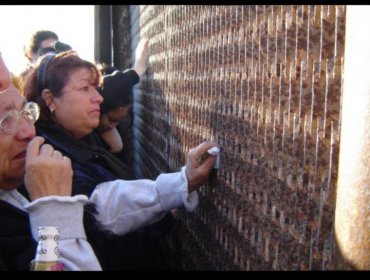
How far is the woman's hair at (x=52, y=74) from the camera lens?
2.66m

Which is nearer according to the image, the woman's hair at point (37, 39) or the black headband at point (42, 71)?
the black headband at point (42, 71)

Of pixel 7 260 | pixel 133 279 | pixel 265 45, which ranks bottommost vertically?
pixel 133 279

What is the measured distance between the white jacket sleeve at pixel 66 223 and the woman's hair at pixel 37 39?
3.04 metres

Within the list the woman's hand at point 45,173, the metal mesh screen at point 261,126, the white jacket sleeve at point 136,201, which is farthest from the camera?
the white jacket sleeve at point 136,201

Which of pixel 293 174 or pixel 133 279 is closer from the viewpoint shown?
pixel 293 174

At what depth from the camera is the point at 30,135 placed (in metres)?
1.93

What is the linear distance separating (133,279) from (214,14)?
999 mm

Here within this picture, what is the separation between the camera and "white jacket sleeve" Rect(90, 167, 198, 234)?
7.03 ft

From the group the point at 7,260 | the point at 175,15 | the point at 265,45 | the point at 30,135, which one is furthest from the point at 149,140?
the point at 265,45

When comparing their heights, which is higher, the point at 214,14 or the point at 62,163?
the point at 214,14

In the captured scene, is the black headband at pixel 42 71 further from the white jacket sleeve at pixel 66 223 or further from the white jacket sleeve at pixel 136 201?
the white jacket sleeve at pixel 66 223

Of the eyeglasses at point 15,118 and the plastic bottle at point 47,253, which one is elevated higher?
the eyeglasses at point 15,118

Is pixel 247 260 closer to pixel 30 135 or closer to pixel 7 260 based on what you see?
A: pixel 7 260

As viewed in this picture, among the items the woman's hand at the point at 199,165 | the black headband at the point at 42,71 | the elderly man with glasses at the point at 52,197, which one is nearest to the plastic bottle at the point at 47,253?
the elderly man with glasses at the point at 52,197
